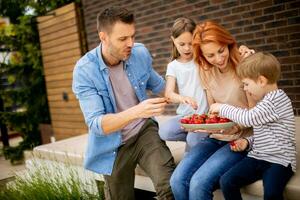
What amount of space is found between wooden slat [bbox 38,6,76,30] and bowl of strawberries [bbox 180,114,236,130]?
4.90 m

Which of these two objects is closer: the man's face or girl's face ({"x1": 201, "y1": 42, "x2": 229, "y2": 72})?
girl's face ({"x1": 201, "y1": 42, "x2": 229, "y2": 72})

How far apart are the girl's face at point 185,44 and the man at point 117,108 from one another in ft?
1.04

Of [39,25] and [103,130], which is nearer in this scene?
[103,130]

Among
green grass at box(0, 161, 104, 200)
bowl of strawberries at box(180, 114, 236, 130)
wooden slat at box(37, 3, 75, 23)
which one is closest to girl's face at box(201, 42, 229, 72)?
bowl of strawberries at box(180, 114, 236, 130)

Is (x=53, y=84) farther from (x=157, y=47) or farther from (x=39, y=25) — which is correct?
(x=157, y=47)

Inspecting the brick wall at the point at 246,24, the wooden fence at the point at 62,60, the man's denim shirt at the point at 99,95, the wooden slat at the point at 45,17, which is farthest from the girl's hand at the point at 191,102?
the wooden slat at the point at 45,17

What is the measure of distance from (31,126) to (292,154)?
6379 millimetres

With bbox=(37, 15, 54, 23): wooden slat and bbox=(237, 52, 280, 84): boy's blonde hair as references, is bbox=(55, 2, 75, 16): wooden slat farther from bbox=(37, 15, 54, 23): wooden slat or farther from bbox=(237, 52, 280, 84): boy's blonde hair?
bbox=(237, 52, 280, 84): boy's blonde hair

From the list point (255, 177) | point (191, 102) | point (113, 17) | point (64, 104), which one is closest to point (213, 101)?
point (191, 102)

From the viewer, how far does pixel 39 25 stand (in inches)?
296

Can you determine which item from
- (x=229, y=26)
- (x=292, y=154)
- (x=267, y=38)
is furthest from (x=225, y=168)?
(x=229, y=26)

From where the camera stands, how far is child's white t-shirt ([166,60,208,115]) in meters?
2.66

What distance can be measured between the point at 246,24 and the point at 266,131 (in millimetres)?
2336

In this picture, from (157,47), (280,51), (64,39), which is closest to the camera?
(280,51)
